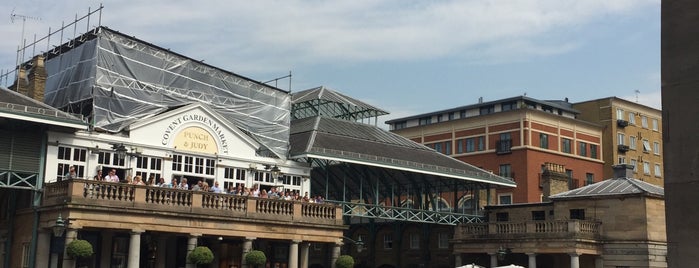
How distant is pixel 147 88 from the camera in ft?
138

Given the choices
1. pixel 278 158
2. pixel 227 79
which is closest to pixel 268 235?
pixel 278 158

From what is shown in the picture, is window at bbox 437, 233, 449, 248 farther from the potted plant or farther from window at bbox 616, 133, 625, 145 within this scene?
window at bbox 616, 133, 625, 145

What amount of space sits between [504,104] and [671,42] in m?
69.4

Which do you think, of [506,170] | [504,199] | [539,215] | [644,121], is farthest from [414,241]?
[644,121]

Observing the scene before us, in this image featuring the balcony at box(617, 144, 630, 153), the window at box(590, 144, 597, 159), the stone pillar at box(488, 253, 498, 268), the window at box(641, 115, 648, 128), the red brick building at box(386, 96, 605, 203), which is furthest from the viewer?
the window at box(641, 115, 648, 128)

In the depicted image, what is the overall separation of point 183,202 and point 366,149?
1671 cm

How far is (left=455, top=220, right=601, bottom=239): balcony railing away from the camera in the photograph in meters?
50.4

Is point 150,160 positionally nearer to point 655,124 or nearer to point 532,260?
point 532,260

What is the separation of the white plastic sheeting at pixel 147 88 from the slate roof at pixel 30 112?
2391 mm

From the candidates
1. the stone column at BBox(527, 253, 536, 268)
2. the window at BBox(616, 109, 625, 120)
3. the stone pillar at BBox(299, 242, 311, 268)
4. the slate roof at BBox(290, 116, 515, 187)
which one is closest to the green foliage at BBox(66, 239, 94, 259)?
the stone pillar at BBox(299, 242, 311, 268)

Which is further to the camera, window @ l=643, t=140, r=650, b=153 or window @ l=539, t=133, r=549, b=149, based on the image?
window @ l=643, t=140, r=650, b=153

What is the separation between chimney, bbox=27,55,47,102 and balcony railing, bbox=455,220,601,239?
2937 cm

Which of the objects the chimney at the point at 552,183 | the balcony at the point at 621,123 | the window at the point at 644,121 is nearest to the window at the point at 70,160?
the chimney at the point at 552,183

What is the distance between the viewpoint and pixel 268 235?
1587 inches
